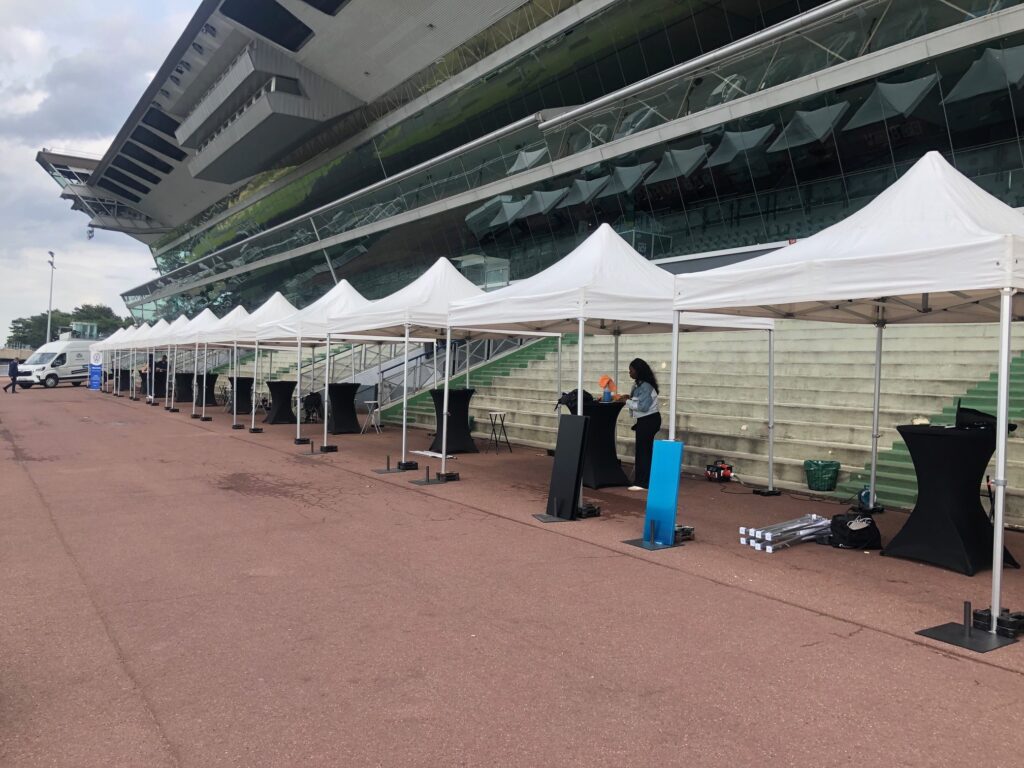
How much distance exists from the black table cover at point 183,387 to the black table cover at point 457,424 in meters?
19.9

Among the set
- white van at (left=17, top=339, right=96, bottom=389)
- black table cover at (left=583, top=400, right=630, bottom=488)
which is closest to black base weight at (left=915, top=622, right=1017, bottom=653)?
black table cover at (left=583, top=400, right=630, bottom=488)

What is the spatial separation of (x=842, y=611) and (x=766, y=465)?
5349 millimetres

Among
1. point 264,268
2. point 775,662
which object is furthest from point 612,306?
point 264,268

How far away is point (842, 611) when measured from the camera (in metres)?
5.09

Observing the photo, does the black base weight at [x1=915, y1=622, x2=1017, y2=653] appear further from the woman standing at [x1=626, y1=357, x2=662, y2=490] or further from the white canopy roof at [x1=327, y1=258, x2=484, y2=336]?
the white canopy roof at [x1=327, y1=258, x2=484, y2=336]

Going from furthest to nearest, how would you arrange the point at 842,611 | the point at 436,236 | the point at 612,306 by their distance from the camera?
the point at 436,236 < the point at 612,306 < the point at 842,611

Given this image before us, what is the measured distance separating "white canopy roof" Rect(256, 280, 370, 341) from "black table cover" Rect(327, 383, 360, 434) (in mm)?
2109

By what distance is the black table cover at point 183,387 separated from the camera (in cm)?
2967

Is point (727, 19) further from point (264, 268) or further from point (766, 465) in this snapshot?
point (264, 268)

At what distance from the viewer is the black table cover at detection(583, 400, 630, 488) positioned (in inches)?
394

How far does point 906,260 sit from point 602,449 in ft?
18.2

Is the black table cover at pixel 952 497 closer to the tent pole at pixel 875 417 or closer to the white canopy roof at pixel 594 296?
the tent pole at pixel 875 417

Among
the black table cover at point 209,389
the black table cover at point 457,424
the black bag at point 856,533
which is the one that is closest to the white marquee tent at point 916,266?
the black bag at point 856,533

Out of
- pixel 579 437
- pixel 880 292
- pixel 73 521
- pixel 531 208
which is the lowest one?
pixel 73 521
